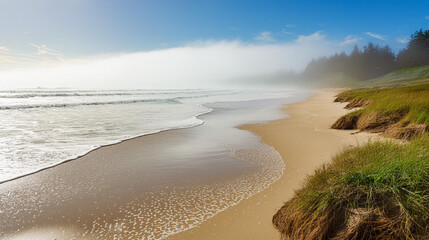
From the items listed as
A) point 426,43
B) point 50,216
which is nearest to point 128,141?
point 50,216

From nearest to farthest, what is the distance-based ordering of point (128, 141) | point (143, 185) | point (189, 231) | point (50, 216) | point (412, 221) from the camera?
point (412, 221) < point (189, 231) < point (50, 216) < point (143, 185) < point (128, 141)

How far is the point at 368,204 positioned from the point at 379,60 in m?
146

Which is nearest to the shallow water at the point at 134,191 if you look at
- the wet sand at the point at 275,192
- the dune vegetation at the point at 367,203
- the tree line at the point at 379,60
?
the wet sand at the point at 275,192

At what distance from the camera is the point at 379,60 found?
118000 mm

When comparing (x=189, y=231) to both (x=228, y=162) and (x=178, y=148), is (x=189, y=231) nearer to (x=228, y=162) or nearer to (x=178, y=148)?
(x=228, y=162)

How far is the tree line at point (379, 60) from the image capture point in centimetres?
8575

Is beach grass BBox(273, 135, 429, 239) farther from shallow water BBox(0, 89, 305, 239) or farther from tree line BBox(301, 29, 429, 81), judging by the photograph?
tree line BBox(301, 29, 429, 81)

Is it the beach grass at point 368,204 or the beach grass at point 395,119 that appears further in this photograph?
the beach grass at point 395,119

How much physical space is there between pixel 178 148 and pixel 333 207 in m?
6.33

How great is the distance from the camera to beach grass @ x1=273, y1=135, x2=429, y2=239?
2406 millimetres

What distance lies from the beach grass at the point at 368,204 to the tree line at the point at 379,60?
358 feet

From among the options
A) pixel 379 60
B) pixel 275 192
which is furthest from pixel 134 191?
pixel 379 60

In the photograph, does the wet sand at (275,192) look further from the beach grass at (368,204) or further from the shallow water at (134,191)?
the beach grass at (368,204)

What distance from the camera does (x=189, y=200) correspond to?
14.7 feet
